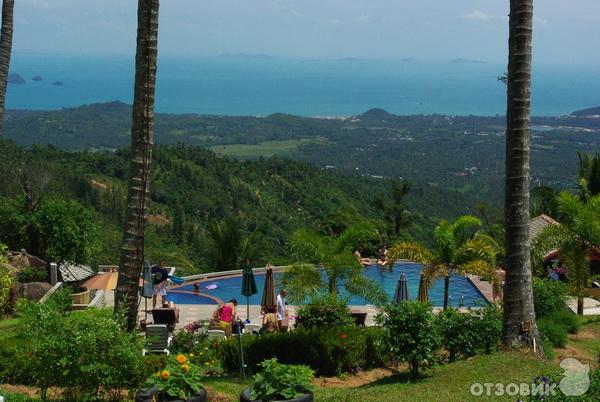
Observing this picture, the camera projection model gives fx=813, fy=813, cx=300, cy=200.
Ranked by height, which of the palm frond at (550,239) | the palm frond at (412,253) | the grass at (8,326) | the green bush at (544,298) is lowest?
the grass at (8,326)

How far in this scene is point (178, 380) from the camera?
7141 millimetres

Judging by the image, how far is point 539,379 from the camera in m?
6.75

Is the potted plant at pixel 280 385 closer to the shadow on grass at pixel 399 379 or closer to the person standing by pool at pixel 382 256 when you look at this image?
the shadow on grass at pixel 399 379

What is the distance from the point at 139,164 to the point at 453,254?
6617 millimetres

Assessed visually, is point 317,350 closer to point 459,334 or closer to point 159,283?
point 459,334

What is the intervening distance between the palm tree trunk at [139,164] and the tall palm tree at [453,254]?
5.99m

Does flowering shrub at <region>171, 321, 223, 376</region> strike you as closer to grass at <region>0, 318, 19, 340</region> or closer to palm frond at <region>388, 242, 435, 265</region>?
grass at <region>0, 318, 19, 340</region>

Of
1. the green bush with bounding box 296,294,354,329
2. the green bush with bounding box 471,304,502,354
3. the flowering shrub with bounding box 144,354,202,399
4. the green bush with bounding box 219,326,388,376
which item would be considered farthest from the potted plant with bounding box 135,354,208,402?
the green bush with bounding box 296,294,354,329

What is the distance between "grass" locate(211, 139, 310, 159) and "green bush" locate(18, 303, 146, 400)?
132683mm

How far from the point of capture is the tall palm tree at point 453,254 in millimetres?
13789

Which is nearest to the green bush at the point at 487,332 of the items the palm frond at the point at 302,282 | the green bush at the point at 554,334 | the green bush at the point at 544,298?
the green bush at the point at 554,334

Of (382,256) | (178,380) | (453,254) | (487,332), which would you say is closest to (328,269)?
(453,254)

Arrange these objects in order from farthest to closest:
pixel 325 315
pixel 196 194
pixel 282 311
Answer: pixel 196 194 < pixel 282 311 < pixel 325 315

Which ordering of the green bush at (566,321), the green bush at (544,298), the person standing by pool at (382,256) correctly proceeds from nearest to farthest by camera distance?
the green bush at (566,321) < the green bush at (544,298) < the person standing by pool at (382,256)
